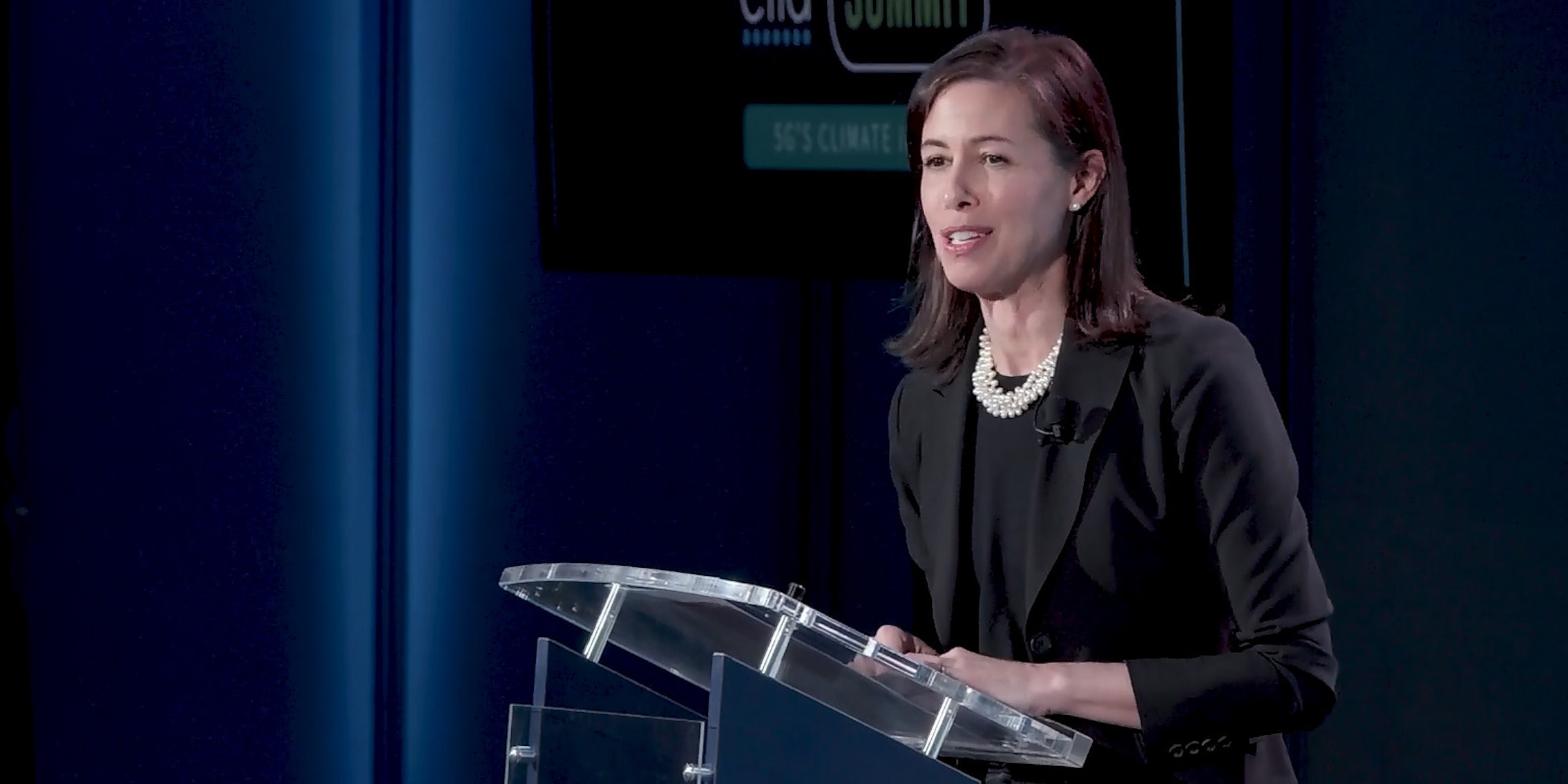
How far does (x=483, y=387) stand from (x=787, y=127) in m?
1.18

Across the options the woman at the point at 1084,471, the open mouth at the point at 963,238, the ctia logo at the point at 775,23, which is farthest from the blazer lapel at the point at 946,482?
the ctia logo at the point at 775,23

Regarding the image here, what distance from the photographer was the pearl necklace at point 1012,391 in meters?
1.64

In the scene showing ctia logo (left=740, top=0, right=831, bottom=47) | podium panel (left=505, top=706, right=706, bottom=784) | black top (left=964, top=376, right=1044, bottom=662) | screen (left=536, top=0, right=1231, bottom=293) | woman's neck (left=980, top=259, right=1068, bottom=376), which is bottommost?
podium panel (left=505, top=706, right=706, bottom=784)

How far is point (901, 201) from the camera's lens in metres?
2.48

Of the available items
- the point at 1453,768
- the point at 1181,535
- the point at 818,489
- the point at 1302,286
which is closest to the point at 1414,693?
the point at 1453,768

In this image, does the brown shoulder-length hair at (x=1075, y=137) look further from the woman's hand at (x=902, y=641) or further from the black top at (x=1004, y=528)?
the woman's hand at (x=902, y=641)

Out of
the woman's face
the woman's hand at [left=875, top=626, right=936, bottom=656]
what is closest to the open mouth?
the woman's face

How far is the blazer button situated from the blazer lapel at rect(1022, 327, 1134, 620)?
2 cm

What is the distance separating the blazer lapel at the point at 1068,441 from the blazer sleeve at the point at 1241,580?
0.06 metres

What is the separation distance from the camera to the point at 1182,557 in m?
1.59

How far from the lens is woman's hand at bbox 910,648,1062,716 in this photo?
4.75 feet

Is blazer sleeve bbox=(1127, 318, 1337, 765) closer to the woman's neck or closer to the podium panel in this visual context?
the woman's neck

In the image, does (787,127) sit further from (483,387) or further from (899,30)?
(483,387)

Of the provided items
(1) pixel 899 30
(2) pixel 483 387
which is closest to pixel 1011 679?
(1) pixel 899 30
